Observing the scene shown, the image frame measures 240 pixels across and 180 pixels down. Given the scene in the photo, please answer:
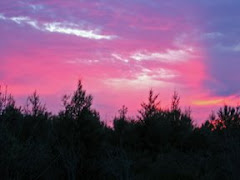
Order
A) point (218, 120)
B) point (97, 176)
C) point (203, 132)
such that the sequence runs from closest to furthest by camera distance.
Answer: point (97, 176)
point (218, 120)
point (203, 132)

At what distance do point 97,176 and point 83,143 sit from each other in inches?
67.8

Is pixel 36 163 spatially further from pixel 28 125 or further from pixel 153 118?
pixel 153 118

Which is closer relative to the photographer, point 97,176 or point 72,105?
point 97,176

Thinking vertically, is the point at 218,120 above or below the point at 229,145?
above

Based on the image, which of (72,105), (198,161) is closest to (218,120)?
(198,161)

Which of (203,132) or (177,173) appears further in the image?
(203,132)

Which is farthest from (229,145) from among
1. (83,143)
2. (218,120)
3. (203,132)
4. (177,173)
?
(203,132)

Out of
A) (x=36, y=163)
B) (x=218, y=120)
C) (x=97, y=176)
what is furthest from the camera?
(x=218, y=120)

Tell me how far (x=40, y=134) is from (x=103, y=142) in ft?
11.0

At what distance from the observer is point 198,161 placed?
79.5ft

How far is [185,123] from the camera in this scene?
35375mm

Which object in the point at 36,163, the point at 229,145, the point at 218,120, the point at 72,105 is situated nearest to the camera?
the point at 36,163

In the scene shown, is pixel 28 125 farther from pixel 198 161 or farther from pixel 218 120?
pixel 218 120

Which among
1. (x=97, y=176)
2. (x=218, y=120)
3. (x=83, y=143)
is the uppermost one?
(x=218, y=120)
